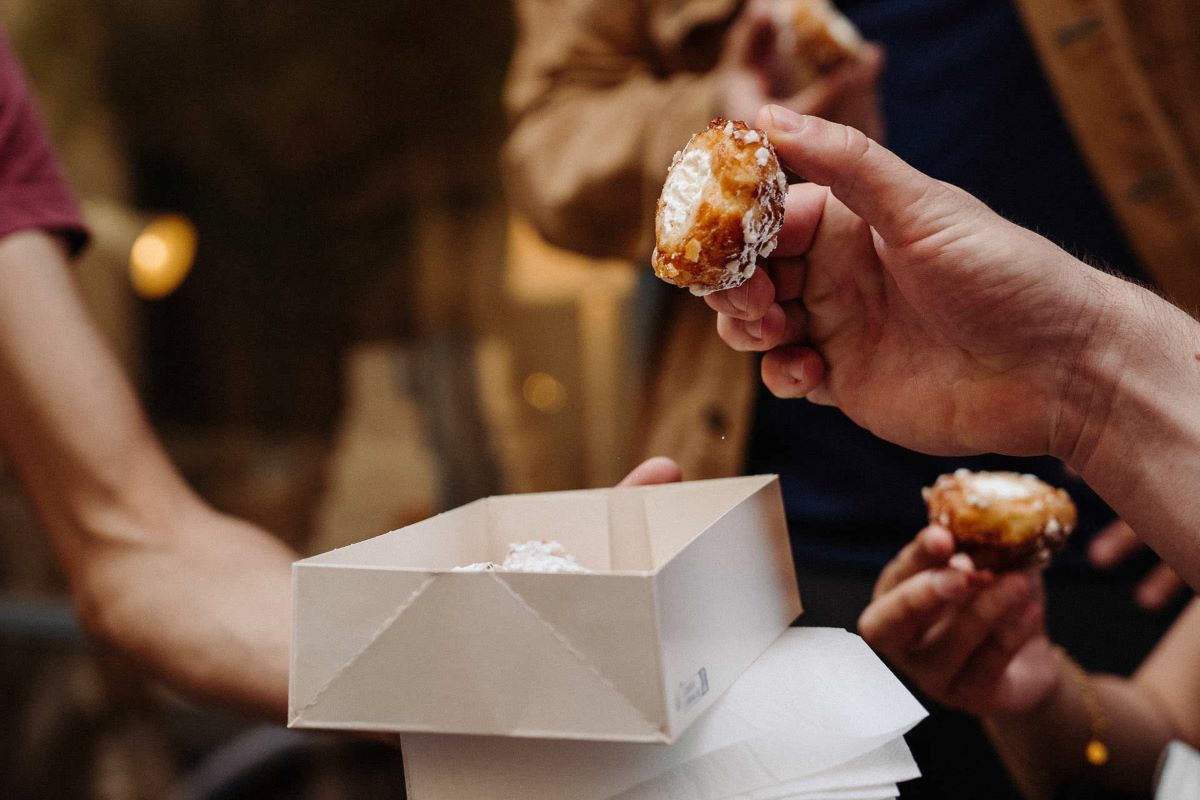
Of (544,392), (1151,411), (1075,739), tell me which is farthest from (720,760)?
(544,392)

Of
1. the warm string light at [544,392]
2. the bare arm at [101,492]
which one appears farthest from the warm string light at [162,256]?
the bare arm at [101,492]

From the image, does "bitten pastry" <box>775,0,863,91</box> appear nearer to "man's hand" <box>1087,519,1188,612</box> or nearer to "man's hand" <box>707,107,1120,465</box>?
"man's hand" <box>707,107,1120,465</box>

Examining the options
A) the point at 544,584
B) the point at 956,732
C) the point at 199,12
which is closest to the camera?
the point at 544,584

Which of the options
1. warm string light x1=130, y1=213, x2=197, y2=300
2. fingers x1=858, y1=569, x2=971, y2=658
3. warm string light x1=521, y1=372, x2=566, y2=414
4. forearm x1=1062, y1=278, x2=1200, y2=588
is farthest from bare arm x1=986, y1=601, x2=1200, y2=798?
warm string light x1=130, y1=213, x2=197, y2=300

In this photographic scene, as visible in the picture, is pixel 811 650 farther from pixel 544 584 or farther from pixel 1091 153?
pixel 1091 153

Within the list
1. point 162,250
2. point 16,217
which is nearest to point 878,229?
point 16,217

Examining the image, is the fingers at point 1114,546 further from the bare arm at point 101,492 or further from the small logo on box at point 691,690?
the bare arm at point 101,492
